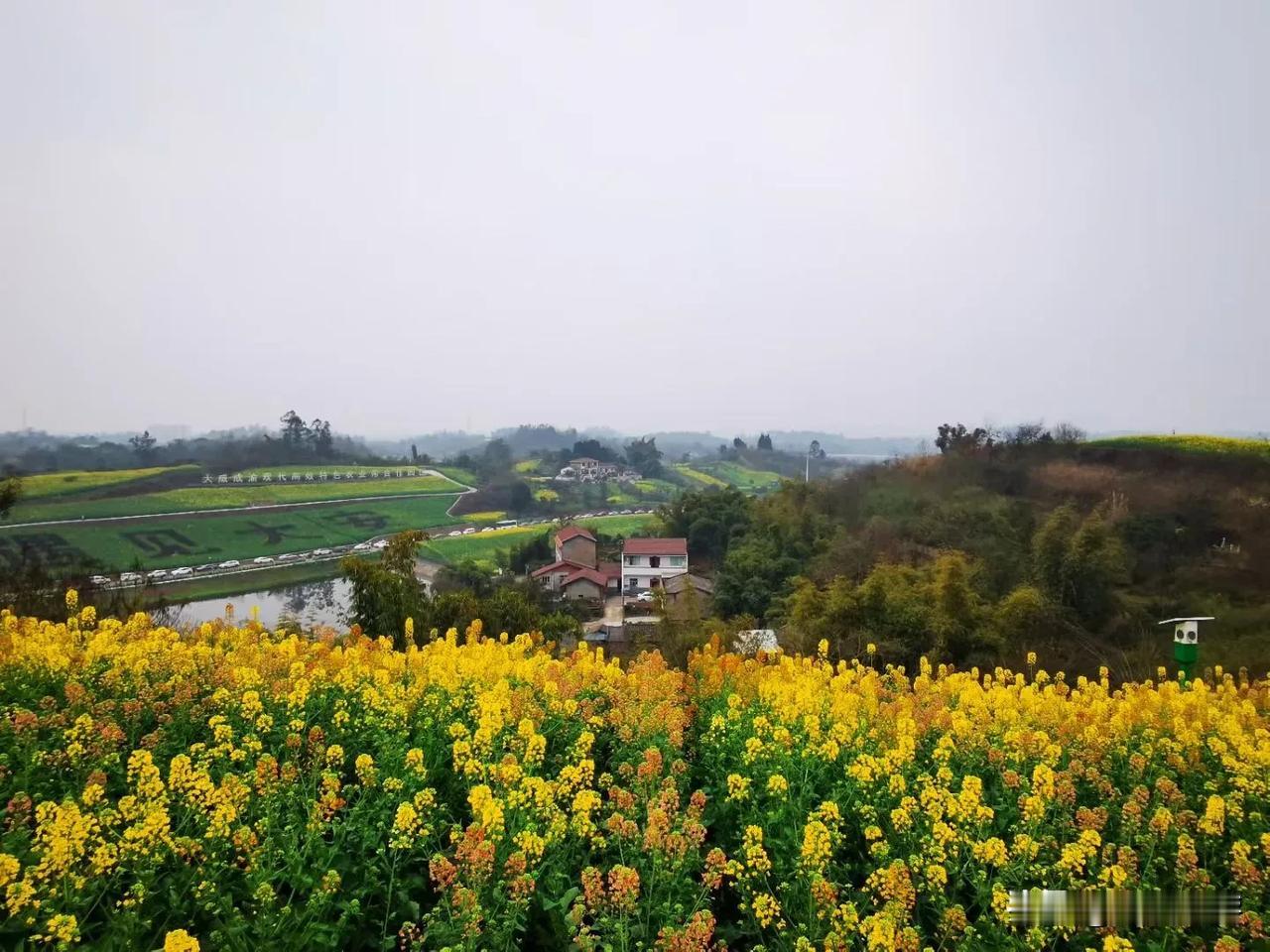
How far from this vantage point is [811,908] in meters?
2.60

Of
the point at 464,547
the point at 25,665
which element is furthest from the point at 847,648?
the point at 464,547

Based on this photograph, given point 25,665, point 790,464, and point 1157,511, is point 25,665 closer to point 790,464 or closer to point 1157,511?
point 1157,511

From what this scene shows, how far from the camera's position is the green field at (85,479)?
25.1 metres

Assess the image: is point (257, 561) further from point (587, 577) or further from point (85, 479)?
point (587, 577)

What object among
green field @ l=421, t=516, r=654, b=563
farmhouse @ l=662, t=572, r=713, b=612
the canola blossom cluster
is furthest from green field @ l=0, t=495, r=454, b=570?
the canola blossom cluster

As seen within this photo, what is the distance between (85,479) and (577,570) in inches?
817

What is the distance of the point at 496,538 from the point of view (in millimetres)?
33969

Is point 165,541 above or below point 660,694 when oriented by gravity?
below

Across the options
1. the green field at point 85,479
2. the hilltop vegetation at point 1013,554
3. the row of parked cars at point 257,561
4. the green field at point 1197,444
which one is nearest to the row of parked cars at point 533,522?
the row of parked cars at point 257,561

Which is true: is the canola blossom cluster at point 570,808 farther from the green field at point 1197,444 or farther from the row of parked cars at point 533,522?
the row of parked cars at point 533,522

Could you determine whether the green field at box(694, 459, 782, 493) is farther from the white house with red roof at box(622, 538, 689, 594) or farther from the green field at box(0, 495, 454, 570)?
the green field at box(0, 495, 454, 570)

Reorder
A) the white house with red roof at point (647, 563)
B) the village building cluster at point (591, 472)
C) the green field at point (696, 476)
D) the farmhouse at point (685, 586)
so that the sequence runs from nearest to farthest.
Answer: the farmhouse at point (685, 586)
the white house with red roof at point (647, 563)
the green field at point (696, 476)
the village building cluster at point (591, 472)

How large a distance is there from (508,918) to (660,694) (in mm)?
2467

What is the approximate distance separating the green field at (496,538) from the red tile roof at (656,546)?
15.4ft
